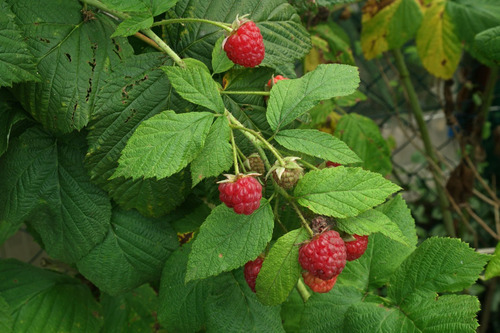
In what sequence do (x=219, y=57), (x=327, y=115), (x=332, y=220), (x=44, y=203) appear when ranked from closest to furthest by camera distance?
(x=332, y=220)
(x=219, y=57)
(x=44, y=203)
(x=327, y=115)

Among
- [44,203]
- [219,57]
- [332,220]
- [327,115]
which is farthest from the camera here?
[327,115]

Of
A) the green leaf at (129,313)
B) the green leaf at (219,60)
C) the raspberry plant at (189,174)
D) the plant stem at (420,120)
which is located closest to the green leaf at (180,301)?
the raspberry plant at (189,174)

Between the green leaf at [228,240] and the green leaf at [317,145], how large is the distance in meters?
0.09

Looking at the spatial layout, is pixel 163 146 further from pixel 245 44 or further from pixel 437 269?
pixel 437 269

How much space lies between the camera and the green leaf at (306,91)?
0.71 meters

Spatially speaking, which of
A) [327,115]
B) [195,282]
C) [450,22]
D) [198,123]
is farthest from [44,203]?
[450,22]

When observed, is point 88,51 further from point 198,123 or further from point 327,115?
point 327,115

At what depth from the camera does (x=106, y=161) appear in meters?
0.81

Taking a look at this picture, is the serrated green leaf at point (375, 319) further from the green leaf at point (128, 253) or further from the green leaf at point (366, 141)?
the green leaf at point (366, 141)

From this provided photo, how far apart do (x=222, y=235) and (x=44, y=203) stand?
43cm

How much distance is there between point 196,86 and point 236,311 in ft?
1.45

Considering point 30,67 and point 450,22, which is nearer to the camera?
point 30,67

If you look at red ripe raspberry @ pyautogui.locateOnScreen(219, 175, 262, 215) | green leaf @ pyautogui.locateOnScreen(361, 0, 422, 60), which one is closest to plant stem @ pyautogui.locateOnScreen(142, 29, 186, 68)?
red ripe raspberry @ pyautogui.locateOnScreen(219, 175, 262, 215)

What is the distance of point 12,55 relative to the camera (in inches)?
27.9
